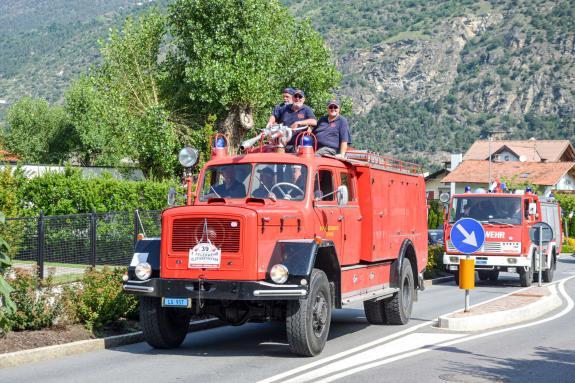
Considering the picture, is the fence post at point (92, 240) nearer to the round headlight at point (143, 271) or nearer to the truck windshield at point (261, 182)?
the truck windshield at point (261, 182)

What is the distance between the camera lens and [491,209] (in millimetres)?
25781

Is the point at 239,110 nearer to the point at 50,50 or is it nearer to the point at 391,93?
the point at 391,93

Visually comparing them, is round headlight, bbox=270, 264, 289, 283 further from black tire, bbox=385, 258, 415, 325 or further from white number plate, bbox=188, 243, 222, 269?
black tire, bbox=385, 258, 415, 325

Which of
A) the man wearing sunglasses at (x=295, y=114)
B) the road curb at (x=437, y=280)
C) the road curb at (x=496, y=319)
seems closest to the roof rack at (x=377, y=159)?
the man wearing sunglasses at (x=295, y=114)

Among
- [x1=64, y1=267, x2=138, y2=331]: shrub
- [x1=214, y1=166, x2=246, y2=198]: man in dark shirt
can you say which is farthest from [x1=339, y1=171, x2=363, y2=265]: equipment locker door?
[x1=64, y1=267, x2=138, y2=331]: shrub

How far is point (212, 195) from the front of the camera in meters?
12.9

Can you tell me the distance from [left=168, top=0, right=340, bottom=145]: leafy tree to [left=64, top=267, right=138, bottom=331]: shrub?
28.9 meters

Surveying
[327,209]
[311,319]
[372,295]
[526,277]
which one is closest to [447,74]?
[526,277]

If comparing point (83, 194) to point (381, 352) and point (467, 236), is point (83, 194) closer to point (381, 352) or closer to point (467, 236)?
point (467, 236)

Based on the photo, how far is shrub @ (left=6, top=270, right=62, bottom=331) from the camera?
12.8 meters

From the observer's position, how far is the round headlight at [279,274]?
1118cm

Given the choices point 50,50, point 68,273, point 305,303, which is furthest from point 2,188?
point 50,50

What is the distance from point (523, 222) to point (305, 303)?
50.8 feet

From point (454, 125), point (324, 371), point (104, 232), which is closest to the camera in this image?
point (324, 371)
